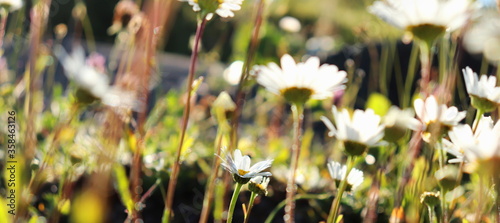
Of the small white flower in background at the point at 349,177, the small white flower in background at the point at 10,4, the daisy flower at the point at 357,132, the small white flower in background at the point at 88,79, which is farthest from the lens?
Result: the small white flower in background at the point at 10,4

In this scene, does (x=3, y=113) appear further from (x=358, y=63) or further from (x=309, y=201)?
(x=358, y=63)

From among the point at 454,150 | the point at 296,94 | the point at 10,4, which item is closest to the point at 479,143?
the point at 454,150

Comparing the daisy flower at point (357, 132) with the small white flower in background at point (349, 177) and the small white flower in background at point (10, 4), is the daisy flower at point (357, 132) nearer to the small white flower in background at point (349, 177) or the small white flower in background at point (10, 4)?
the small white flower in background at point (349, 177)

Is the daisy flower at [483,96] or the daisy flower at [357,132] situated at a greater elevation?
the daisy flower at [483,96]

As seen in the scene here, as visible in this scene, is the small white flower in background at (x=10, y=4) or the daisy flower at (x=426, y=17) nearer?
the daisy flower at (x=426, y=17)

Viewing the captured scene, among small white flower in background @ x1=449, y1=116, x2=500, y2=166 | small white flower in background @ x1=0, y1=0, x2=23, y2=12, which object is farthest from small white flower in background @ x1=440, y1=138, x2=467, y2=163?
small white flower in background @ x1=0, y1=0, x2=23, y2=12

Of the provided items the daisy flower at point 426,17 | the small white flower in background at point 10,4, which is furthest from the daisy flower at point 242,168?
the small white flower in background at point 10,4
